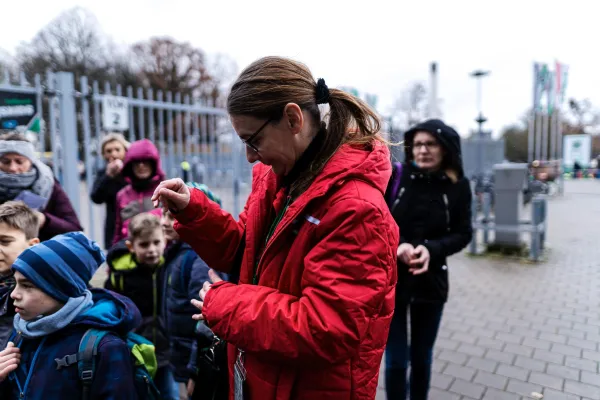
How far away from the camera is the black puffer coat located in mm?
2631

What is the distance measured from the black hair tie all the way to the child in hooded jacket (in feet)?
8.44

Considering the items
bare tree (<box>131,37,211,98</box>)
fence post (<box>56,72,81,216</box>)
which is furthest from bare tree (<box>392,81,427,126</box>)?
fence post (<box>56,72,81,216</box>)

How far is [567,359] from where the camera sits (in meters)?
3.79

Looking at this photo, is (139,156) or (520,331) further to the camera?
(520,331)

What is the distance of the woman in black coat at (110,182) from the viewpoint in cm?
412

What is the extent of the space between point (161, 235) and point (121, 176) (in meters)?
1.60

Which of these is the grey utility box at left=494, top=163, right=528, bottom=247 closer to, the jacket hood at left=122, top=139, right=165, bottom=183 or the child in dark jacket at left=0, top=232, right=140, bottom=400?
the jacket hood at left=122, top=139, right=165, bottom=183

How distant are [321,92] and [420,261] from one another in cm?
138

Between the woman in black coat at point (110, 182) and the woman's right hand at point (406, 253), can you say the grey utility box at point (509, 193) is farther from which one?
the woman in black coat at point (110, 182)

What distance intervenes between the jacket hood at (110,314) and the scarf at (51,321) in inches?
1.4

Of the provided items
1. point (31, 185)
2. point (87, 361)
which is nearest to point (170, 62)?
point (31, 185)

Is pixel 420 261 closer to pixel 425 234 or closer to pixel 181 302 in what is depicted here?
pixel 425 234

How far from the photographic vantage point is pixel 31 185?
2818mm

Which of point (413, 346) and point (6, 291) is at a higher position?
point (6, 291)
